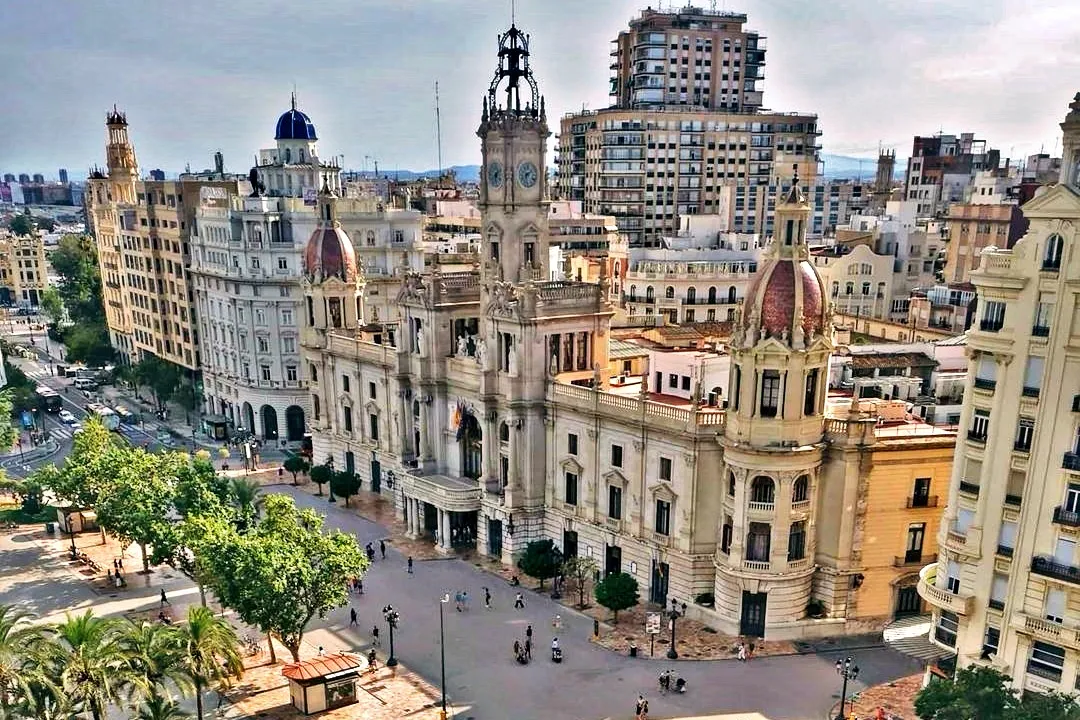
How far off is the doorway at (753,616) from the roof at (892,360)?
20707 millimetres

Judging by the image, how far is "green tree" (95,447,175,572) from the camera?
54375 mm

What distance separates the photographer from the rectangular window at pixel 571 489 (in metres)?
60.3

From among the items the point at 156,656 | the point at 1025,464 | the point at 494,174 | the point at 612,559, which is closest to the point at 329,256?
the point at 494,174

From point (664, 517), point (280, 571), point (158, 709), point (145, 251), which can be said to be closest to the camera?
point (158, 709)

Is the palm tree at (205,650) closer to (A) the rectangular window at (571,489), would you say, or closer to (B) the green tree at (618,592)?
(B) the green tree at (618,592)

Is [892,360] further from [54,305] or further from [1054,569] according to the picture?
[54,305]

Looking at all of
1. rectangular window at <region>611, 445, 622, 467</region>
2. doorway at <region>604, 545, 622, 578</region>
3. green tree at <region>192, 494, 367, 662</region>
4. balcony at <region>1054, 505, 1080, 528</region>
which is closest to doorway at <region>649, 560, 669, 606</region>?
doorway at <region>604, 545, 622, 578</region>

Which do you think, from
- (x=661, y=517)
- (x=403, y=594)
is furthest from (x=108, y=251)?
(x=661, y=517)

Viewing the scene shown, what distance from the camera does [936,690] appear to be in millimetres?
36688

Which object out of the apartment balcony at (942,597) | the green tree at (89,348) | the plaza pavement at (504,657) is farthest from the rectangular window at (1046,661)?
the green tree at (89,348)

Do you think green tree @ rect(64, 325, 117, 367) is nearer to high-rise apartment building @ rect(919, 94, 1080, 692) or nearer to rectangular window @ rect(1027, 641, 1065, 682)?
high-rise apartment building @ rect(919, 94, 1080, 692)

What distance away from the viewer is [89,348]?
12925cm

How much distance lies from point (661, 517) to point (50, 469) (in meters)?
45.3

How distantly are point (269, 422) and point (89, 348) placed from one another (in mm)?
47678
